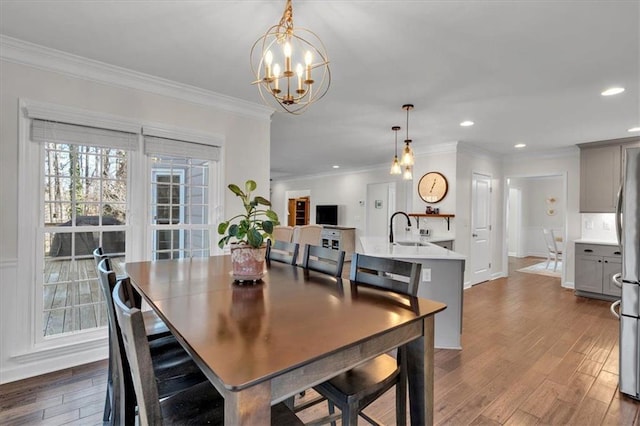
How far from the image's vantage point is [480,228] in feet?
18.4

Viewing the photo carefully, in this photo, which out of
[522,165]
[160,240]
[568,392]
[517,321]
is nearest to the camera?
[568,392]

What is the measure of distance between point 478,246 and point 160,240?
5.08m

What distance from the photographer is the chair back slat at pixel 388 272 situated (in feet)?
4.85

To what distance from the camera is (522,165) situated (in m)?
5.97

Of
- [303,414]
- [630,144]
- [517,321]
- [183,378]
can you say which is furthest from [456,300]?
[630,144]

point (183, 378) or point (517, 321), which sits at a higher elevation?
point (183, 378)

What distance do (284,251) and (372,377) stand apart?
1.28 meters

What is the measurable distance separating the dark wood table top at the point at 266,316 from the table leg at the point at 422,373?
A: 0.13 meters

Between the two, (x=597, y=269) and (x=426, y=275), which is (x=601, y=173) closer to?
(x=597, y=269)

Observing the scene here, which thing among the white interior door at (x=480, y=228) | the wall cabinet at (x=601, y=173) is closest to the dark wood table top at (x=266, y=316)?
the white interior door at (x=480, y=228)

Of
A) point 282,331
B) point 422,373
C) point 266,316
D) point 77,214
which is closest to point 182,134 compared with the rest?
point 77,214

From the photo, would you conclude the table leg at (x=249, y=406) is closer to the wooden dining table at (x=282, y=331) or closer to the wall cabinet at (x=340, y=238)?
the wooden dining table at (x=282, y=331)

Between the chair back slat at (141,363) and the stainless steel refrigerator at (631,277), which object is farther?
the stainless steel refrigerator at (631,277)

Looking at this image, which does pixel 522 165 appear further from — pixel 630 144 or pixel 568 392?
pixel 568 392
